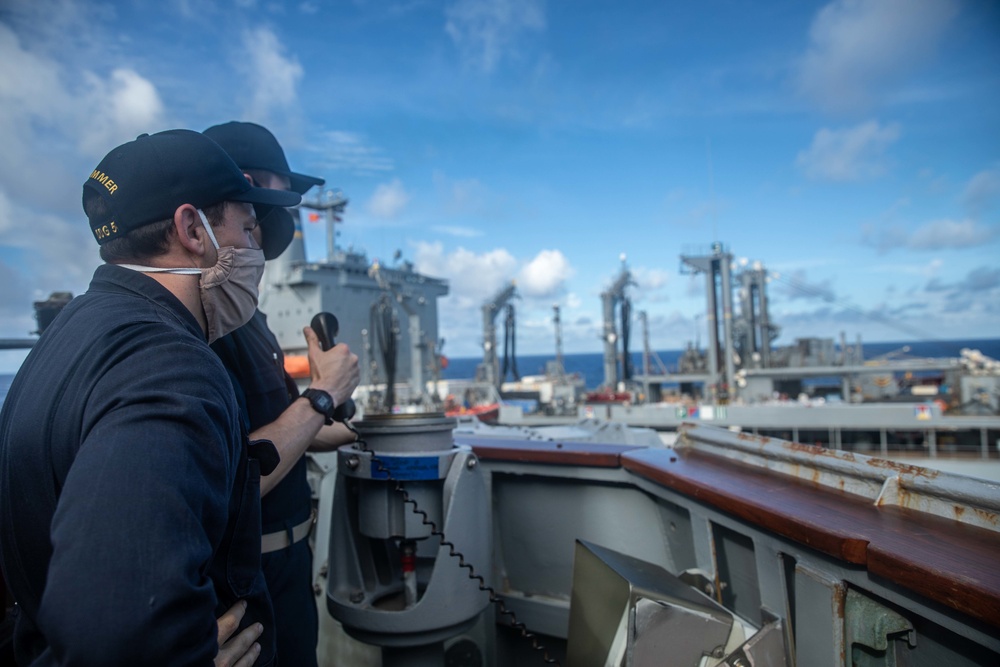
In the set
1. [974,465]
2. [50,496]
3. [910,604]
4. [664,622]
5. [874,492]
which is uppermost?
[50,496]

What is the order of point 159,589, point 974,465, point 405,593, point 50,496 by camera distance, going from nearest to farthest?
point 159,589
point 50,496
point 405,593
point 974,465

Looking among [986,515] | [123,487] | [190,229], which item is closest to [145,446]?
[123,487]

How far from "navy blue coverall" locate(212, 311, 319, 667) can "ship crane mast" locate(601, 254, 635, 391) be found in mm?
23749

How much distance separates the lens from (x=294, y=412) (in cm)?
153

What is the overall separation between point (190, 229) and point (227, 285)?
133 millimetres

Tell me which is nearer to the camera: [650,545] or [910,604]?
[910,604]

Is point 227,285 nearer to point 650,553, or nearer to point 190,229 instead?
point 190,229

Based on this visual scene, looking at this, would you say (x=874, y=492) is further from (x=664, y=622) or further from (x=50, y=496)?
(x=50, y=496)

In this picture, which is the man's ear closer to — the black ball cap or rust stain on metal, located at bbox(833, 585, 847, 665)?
the black ball cap

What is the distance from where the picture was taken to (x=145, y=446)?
722 mm

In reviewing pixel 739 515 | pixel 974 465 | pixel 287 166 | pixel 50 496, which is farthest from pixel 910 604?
pixel 974 465

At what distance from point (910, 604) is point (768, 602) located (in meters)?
0.55

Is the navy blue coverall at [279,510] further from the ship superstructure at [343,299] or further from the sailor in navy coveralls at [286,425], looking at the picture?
the ship superstructure at [343,299]

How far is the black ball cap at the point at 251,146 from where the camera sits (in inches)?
76.5
